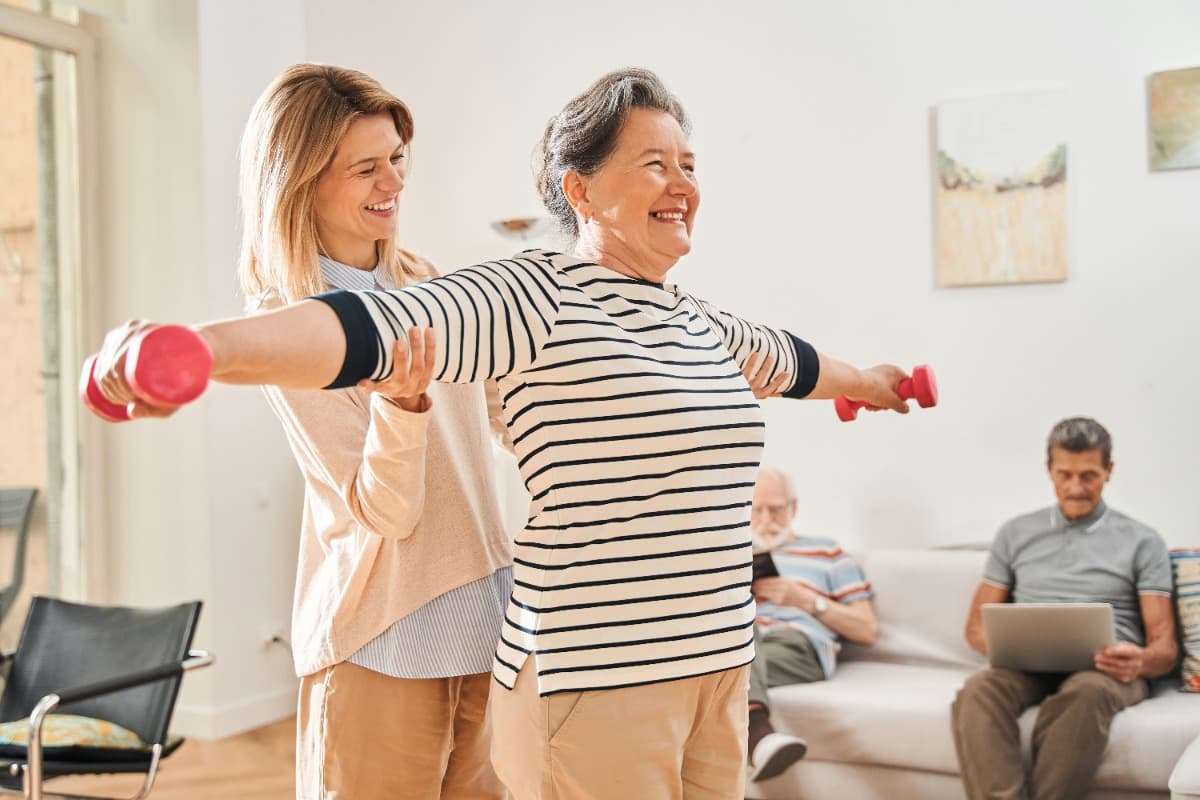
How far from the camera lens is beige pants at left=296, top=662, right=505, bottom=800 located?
4.65 feet

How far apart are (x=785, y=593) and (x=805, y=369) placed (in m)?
2.33

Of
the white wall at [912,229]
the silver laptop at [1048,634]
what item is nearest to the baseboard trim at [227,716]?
the white wall at [912,229]

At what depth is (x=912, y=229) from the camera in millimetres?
4227

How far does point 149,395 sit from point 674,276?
3.89 m

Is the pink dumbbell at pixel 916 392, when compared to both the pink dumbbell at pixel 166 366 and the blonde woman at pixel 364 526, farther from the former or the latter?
the pink dumbbell at pixel 166 366

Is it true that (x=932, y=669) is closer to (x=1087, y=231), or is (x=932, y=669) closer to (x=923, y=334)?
(x=923, y=334)

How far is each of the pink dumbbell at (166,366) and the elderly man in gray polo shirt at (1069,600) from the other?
9.20 ft

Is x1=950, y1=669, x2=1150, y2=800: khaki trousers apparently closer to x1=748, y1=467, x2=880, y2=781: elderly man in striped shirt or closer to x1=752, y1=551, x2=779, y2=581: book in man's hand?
x1=748, y1=467, x2=880, y2=781: elderly man in striped shirt

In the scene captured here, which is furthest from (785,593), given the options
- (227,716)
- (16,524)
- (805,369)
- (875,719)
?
(16,524)

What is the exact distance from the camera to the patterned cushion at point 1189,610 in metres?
3.38

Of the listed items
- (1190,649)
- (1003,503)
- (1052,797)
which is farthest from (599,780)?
(1003,503)

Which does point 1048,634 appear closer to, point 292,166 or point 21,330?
point 292,166

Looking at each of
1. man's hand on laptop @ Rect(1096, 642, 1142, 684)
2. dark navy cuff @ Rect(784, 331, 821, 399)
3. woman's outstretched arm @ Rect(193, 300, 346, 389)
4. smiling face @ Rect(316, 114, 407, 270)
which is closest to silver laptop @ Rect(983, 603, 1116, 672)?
man's hand on laptop @ Rect(1096, 642, 1142, 684)

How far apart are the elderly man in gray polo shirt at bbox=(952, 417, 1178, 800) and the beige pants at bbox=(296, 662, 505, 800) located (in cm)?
215
